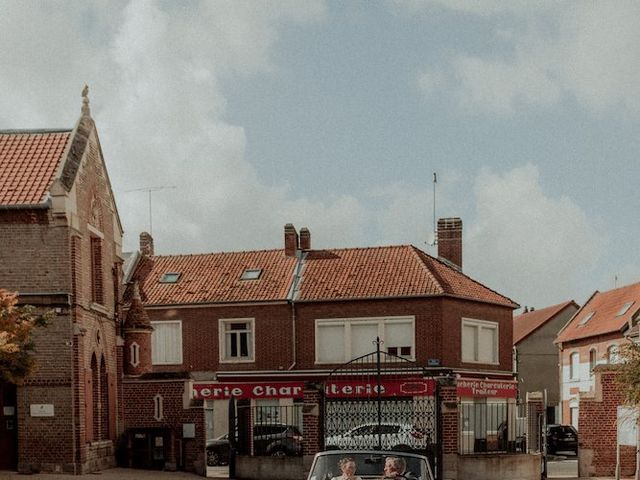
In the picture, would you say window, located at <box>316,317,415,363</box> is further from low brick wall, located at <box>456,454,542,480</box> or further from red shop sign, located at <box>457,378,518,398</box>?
low brick wall, located at <box>456,454,542,480</box>

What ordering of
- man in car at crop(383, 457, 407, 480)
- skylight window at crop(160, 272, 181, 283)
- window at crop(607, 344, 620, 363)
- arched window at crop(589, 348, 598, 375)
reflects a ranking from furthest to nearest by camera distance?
1. arched window at crop(589, 348, 598, 375)
2. skylight window at crop(160, 272, 181, 283)
3. window at crop(607, 344, 620, 363)
4. man in car at crop(383, 457, 407, 480)

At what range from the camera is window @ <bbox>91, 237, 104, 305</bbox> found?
3067 cm

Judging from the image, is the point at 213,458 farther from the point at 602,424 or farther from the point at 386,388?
the point at 602,424

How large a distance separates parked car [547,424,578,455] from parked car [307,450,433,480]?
3234cm

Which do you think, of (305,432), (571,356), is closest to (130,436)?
(305,432)

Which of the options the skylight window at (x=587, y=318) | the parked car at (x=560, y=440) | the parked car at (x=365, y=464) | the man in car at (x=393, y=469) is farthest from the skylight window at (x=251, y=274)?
the man in car at (x=393, y=469)

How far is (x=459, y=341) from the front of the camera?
4472cm

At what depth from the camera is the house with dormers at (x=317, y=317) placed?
44.1 metres

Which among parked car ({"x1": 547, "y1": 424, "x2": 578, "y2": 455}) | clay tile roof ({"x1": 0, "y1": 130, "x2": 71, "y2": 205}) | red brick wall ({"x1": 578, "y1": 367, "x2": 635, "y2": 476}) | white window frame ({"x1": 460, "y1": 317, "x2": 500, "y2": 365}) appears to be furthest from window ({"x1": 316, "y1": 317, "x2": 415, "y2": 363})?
clay tile roof ({"x1": 0, "y1": 130, "x2": 71, "y2": 205})

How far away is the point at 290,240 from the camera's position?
157 feet

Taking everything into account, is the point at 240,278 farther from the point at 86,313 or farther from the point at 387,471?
the point at 387,471

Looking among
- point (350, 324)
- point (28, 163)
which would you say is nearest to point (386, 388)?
point (28, 163)

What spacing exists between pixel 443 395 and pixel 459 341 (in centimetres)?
1803

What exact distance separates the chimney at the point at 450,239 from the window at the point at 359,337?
6.30 metres
